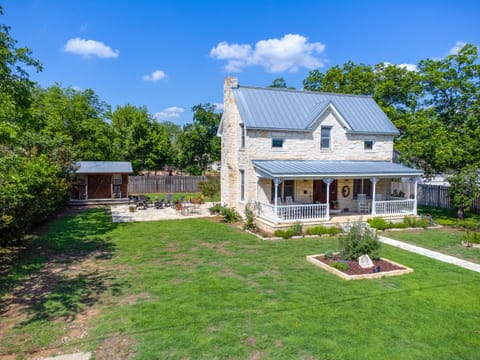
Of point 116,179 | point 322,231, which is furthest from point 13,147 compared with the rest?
point 116,179

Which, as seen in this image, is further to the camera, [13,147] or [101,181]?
[101,181]

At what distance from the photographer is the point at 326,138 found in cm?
1925

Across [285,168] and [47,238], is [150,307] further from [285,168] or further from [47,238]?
[285,168]

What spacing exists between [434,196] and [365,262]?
1931cm

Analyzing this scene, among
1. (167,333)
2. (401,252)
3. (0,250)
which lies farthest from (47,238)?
(401,252)

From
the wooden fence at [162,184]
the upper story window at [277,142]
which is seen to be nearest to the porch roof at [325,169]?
the upper story window at [277,142]

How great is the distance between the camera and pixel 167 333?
6.08 m

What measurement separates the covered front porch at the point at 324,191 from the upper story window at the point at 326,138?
107 centimetres

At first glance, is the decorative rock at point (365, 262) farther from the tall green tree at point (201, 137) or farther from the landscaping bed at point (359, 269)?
the tall green tree at point (201, 137)

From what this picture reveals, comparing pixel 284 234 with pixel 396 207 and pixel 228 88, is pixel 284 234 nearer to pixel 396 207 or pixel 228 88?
pixel 396 207

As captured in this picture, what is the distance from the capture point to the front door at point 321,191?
19.2 m

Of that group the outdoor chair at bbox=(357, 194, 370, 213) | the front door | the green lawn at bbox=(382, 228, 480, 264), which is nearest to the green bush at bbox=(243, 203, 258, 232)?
the front door

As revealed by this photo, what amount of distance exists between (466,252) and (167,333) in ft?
39.0

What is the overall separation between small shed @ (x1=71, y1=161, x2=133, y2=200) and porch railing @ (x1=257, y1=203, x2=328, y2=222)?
13.3 meters
